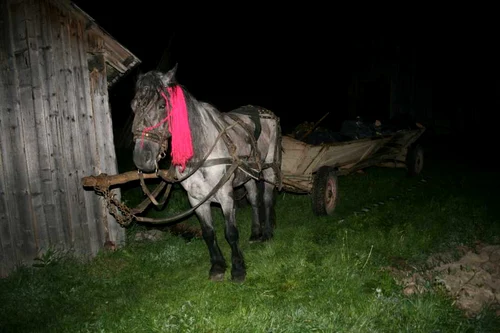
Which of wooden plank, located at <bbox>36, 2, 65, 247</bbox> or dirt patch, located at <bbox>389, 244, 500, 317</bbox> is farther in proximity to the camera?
wooden plank, located at <bbox>36, 2, 65, 247</bbox>

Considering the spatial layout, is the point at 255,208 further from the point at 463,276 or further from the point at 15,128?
the point at 15,128

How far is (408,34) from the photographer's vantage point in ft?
50.2

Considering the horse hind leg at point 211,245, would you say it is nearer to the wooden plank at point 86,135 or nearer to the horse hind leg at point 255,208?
the horse hind leg at point 255,208

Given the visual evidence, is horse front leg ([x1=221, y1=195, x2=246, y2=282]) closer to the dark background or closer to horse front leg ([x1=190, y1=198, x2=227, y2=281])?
horse front leg ([x1=190, y1=198, x2=227, y2=281])

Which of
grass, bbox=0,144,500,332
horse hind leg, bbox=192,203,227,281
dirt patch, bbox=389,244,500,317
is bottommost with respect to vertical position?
dirt patch, bbox=389,244,500,317

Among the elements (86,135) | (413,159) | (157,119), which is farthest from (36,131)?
(413,159)

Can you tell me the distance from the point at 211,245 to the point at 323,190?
2.78 metres

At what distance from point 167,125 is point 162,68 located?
33.9 ft

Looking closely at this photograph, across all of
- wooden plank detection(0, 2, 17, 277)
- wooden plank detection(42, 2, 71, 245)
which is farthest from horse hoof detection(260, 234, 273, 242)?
wooden plank detection(0, 2, 17, 277)

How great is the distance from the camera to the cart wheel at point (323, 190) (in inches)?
263

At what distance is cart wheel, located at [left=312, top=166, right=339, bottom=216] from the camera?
6.68 metres

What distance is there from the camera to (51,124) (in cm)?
507

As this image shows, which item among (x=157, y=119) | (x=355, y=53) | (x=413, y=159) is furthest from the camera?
(x=355, y=53)

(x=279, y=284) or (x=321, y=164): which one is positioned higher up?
(x=321, y=164)
